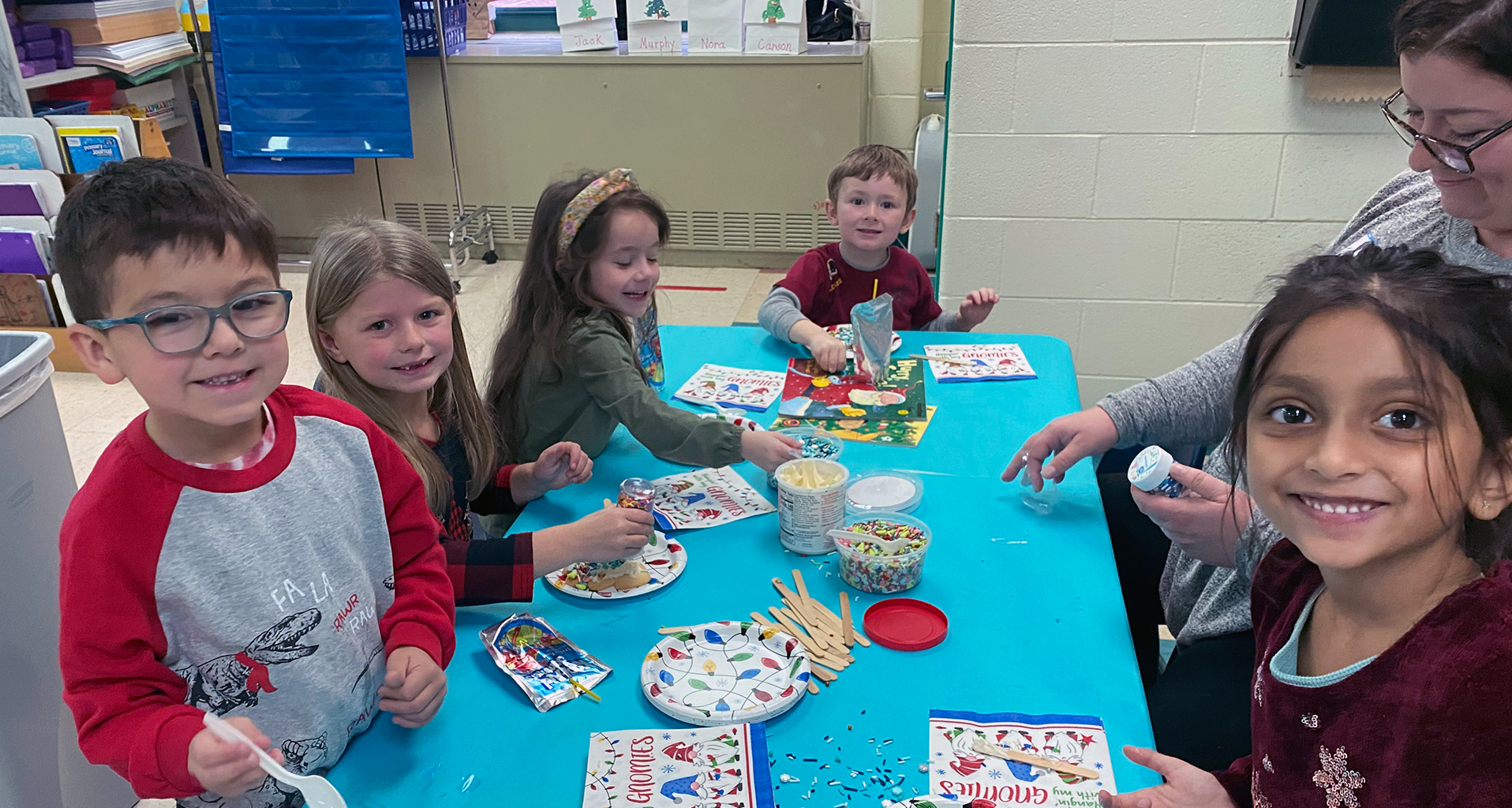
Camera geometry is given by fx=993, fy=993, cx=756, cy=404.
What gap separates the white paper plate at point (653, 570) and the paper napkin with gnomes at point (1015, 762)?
405 mm

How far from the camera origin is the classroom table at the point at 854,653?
100 cm

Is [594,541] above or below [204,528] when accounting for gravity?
below

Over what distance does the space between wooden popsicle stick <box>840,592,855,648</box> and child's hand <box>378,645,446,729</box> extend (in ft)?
1.50

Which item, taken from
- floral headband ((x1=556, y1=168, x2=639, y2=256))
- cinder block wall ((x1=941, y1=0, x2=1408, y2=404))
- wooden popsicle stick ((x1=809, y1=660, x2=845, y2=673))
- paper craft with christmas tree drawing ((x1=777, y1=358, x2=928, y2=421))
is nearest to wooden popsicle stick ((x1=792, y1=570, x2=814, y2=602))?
wooden popsicle stick ((x1=809, y1=660, x2=845, y2=673))

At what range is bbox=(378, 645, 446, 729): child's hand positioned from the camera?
3.32ft

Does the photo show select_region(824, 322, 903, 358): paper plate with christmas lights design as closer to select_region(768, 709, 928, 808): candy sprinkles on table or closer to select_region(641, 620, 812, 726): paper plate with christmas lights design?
select_region(641, 620, 812, 726): paper plate with christmas lights design

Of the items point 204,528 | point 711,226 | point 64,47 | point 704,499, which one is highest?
point 64,47

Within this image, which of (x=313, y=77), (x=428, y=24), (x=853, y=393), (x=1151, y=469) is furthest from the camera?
(x=428, y=24)

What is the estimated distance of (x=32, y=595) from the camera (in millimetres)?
1527

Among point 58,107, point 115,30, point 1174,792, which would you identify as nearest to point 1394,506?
point 1174,792

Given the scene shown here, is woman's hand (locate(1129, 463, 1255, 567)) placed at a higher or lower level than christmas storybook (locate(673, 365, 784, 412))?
higher

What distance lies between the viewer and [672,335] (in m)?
2.25

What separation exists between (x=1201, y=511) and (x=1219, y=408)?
40 cm

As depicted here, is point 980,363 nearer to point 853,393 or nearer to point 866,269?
point 853,393
